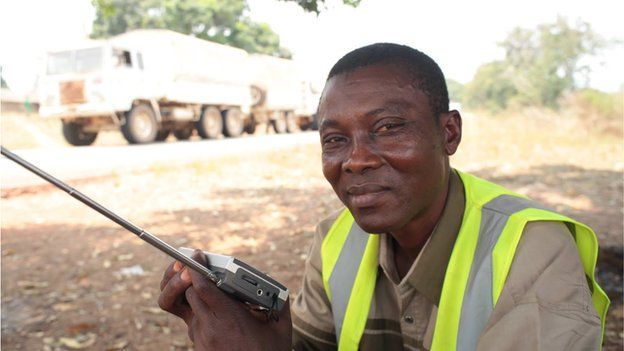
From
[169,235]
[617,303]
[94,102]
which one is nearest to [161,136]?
[94,102]

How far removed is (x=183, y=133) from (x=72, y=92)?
13.9 ft

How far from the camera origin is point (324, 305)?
1767 millimetres

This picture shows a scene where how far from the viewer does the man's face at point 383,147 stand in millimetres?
1474

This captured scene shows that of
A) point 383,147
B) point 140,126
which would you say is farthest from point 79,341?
point 140,126

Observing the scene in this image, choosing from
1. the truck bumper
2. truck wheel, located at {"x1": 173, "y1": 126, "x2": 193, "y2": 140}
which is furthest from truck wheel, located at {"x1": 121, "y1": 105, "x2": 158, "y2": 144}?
truck wheel, located at {"x1": 173, "y1": 126, "x2": 193, "y2": 140}

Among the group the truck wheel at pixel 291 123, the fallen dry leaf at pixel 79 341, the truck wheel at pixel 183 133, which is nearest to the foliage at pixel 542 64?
the truck wheel at pixel 291 123

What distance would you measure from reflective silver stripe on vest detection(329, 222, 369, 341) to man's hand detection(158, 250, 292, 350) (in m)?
0.33

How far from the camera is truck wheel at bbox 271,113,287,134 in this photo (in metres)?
20.9

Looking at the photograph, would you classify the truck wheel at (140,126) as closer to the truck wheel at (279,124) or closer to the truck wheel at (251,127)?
the truck wheel at (251,127)

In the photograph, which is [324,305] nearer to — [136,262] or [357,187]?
[357,187]

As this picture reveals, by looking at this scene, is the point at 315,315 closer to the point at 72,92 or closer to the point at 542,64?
the point at 72,92

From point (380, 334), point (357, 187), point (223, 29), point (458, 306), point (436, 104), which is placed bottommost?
point (380, 334)

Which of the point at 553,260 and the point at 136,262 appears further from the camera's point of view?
the point at 136,262

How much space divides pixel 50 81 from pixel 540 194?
37.4ft
